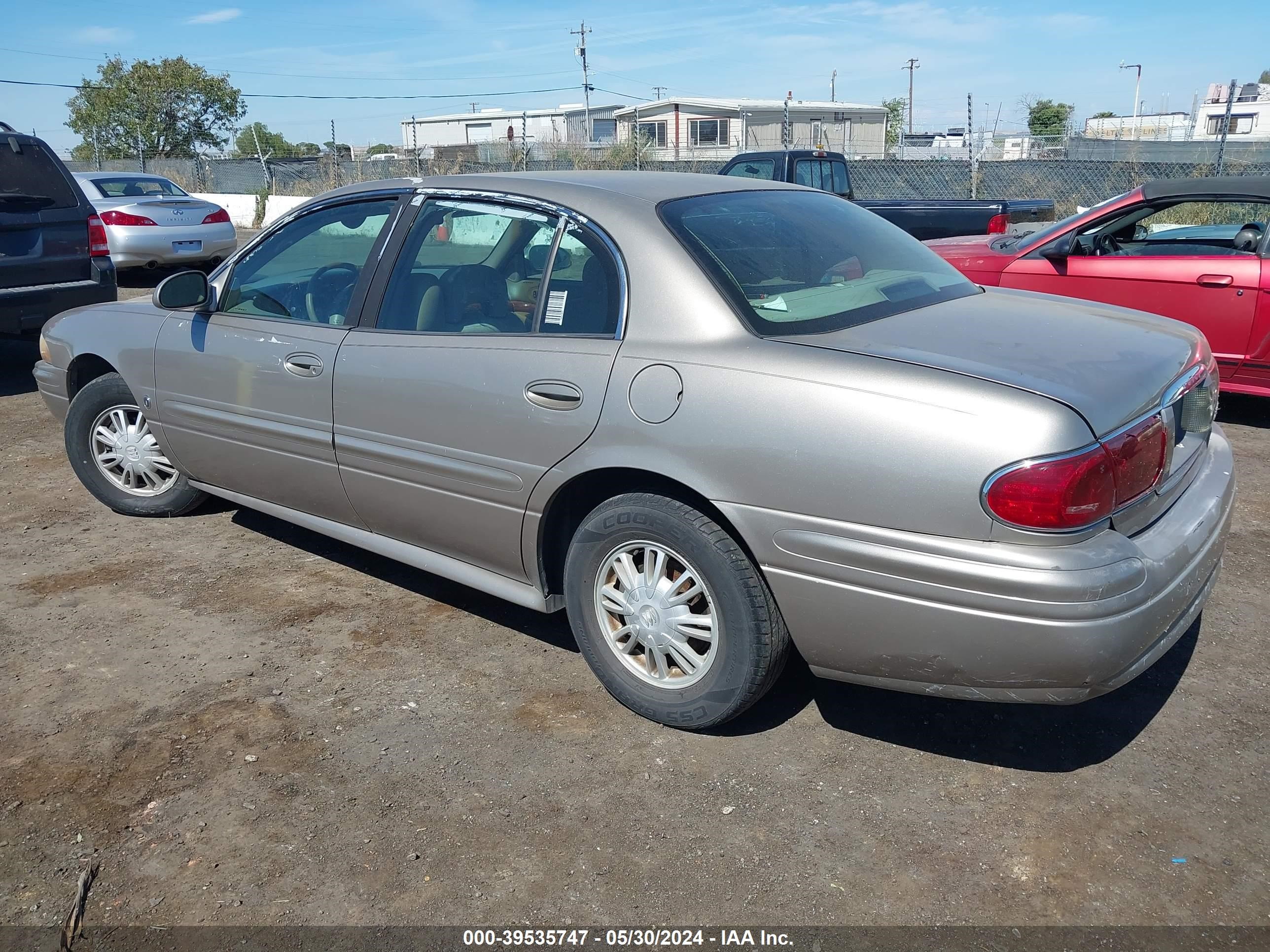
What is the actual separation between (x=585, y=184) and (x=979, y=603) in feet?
6.13

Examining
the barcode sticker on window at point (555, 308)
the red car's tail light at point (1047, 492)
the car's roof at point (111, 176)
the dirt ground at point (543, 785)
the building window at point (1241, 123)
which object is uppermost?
the building window at point (1241, 123)

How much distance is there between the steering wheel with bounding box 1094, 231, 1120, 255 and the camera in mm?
6609

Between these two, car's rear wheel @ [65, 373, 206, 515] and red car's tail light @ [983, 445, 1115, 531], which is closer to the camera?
red car's tail light @ [983, 445, 1115, 531]

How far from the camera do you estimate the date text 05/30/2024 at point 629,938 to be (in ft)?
7.57

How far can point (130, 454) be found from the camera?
487 cm

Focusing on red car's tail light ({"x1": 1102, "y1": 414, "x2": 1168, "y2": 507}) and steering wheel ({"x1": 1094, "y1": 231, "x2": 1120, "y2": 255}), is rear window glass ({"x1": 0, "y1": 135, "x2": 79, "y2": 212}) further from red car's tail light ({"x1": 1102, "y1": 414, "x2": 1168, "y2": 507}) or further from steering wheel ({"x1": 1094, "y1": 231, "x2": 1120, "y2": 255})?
red car's tail light ({"x1": 1102, "y1": 414, "x2": 1168, "y2": 507})

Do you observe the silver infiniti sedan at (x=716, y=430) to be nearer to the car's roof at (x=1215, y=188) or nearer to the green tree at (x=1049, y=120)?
the car's roof at (x=1215, y=188)

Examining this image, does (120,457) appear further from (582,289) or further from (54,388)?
(582,289)

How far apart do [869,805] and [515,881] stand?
95 centimetres

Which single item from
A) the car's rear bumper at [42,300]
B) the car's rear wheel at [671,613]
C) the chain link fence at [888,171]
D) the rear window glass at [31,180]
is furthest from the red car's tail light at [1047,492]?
the chain link fence at [888,171]

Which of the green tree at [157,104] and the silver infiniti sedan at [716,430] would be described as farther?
the green tree at [157,104]

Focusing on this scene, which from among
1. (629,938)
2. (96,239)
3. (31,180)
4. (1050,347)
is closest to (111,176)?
(96,239)

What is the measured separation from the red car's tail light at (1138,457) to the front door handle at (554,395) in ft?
4.65

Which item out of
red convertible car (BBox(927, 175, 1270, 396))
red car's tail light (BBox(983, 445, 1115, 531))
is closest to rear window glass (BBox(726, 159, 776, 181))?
red convertible car (BBox(927, 175, 1270, 396))
